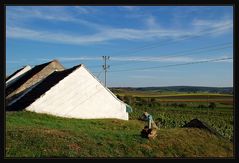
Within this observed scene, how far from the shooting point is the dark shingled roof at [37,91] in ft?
103

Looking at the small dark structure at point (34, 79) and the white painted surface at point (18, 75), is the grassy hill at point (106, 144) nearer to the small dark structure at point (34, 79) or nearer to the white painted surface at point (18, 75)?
the small dark structure at point (34, 79)

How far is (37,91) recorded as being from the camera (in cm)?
3350

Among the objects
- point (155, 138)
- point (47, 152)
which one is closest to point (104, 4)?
point (47, 152)

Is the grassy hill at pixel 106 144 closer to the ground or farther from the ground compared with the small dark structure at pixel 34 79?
closer to the ground

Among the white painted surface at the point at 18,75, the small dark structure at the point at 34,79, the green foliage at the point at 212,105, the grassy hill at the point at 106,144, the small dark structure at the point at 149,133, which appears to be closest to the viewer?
the grassy hill at the point at 106,144

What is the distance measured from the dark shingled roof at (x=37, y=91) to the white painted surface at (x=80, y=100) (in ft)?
2.15

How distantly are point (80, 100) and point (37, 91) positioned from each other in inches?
150

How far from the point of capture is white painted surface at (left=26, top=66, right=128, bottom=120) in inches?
1227

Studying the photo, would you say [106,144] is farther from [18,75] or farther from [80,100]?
[18,75]

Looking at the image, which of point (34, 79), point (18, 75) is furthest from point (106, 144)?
point (18, 75)

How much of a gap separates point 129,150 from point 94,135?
7.35 ft

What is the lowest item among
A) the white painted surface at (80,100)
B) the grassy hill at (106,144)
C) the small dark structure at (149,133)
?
the grassy hill at (106,144)

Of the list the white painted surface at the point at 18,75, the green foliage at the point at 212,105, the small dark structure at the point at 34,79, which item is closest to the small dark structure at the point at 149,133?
the small dark structure at the point at 34,79
